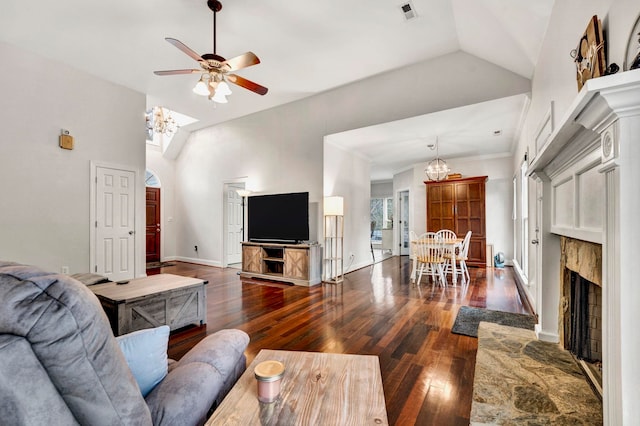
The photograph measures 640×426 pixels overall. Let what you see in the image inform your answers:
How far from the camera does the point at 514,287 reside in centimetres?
459

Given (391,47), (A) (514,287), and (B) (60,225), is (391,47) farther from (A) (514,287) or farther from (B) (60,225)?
(B) (60,225)

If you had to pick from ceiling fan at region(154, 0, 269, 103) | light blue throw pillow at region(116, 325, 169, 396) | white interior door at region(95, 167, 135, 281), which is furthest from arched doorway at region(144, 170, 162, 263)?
light blue throw pillow at region(116, 325, 169, 396)

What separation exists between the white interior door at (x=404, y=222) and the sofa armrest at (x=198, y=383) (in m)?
7.92

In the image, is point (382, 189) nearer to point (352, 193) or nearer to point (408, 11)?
point (352, 193)

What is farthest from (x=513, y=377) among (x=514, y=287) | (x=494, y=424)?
(x=514, y=287)

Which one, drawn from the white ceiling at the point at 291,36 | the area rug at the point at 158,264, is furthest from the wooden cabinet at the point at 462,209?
the area rug at the point at 158,264

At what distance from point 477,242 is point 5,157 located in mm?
8275

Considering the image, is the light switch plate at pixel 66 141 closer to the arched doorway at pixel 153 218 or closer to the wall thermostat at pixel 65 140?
the wall thermostat at pixel 65 140

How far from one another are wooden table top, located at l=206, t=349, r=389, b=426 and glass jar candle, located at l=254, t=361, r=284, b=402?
0.08 feet

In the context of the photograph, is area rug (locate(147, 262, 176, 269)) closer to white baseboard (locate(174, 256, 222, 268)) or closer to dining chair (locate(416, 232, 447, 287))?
white baseboard (locate(174, 256, 222, 268))

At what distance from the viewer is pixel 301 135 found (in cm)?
543

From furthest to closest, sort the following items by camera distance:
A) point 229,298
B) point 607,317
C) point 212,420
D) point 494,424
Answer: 1. point 229,298
2. point 494,424
3. point 607,317
4. point 212,420

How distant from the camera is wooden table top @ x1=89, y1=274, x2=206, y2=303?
2511mm

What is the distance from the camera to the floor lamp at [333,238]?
16.3 ft
